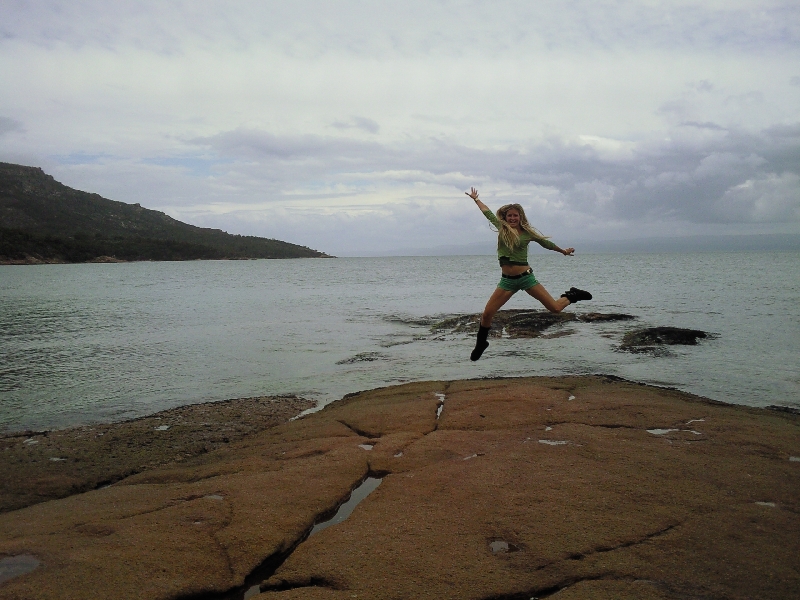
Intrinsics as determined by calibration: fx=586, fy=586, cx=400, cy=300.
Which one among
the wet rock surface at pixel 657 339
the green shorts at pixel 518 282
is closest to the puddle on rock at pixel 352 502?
the green shorts at pixel 518 282

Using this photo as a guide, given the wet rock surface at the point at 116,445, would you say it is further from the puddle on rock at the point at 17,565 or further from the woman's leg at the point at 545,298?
the woman's leg at the point at 545,298

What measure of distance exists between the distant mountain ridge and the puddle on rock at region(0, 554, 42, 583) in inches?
4300

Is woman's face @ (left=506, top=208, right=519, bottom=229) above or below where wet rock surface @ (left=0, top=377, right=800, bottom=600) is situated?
above

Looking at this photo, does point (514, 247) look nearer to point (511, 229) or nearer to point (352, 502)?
point (511, 229)

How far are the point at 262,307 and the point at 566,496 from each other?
30.9 m

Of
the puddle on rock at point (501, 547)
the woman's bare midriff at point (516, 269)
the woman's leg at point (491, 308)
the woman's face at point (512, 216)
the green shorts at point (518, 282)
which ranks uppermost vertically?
the woman's face at point (512, 216)

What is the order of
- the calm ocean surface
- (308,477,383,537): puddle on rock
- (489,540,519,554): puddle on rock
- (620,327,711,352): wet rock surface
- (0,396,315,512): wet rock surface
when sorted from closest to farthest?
(489,540,519,554): puddle on rock < (308,477,383,537): puddle on rock < (0,396,315,512): wet rock surface < the calm ocean surface < (620,327,711,352): wet rock surface

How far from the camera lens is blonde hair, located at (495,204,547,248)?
9211 mm

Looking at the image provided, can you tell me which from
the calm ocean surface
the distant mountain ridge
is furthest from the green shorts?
the distant mountain ridge

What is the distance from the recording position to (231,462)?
6.80m

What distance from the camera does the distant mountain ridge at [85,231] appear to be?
102 meters

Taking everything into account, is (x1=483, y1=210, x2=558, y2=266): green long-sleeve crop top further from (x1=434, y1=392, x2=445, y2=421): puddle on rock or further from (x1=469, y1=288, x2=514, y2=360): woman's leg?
(x1=434, y1=392, x2=445, y2=421): puddle on rock

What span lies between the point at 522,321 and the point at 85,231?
123 metres

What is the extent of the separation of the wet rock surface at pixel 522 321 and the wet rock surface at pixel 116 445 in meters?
11.1
